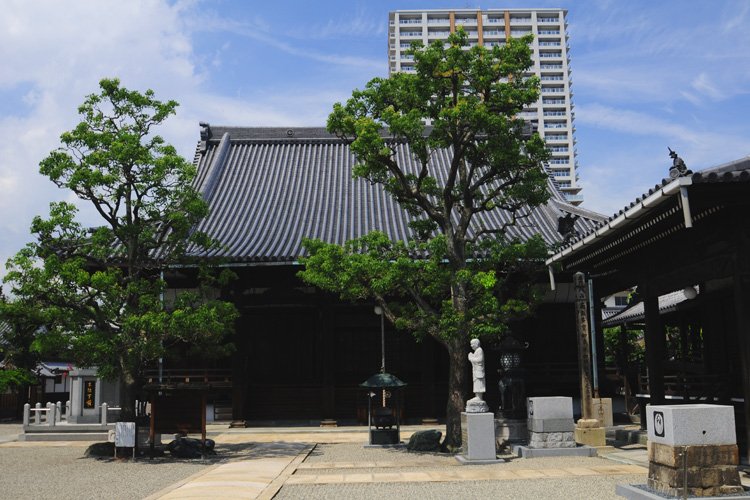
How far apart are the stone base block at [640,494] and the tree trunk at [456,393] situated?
5389mm

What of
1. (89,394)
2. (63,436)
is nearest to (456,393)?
(89,394)

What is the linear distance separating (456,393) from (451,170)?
16.1ft

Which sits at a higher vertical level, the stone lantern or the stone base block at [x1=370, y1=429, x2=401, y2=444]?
the stone lantern

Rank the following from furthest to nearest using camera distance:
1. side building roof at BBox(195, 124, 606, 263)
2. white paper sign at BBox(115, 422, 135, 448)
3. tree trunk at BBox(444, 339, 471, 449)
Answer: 1. side building roof at BBox(195, 124, 606, 263)
2. tree trunk at BBox(444, 339, 471, 449)
3. white paper sign at BBox(115, 422, 135, 448)

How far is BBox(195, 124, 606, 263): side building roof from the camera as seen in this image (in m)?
21.5

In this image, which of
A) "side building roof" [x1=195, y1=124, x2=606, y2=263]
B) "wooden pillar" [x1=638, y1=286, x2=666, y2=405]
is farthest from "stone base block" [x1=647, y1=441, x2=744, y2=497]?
"side building roof" [x1=195, y1=124, x2=606, y2=263]

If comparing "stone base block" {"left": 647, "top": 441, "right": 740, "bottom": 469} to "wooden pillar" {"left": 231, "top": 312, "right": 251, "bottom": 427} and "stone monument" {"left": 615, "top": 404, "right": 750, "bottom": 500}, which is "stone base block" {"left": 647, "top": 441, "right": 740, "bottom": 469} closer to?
"stone monument" {"left": 615, "top": 404, "right": 750, "bottom": 500}

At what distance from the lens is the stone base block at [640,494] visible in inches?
311

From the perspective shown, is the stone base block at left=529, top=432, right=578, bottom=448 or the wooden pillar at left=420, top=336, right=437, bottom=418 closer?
the stone base block at left=529, top=432, right=578, bottom=448

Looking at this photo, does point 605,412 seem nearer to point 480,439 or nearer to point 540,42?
point 480,439

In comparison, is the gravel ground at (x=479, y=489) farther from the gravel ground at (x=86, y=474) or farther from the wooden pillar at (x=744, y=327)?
the gravel ground at (x=86, y=474)

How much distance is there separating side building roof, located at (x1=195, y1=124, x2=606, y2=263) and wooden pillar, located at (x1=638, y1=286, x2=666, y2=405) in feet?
20.4

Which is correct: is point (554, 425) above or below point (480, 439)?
A: above

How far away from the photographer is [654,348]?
1481 centimetres
